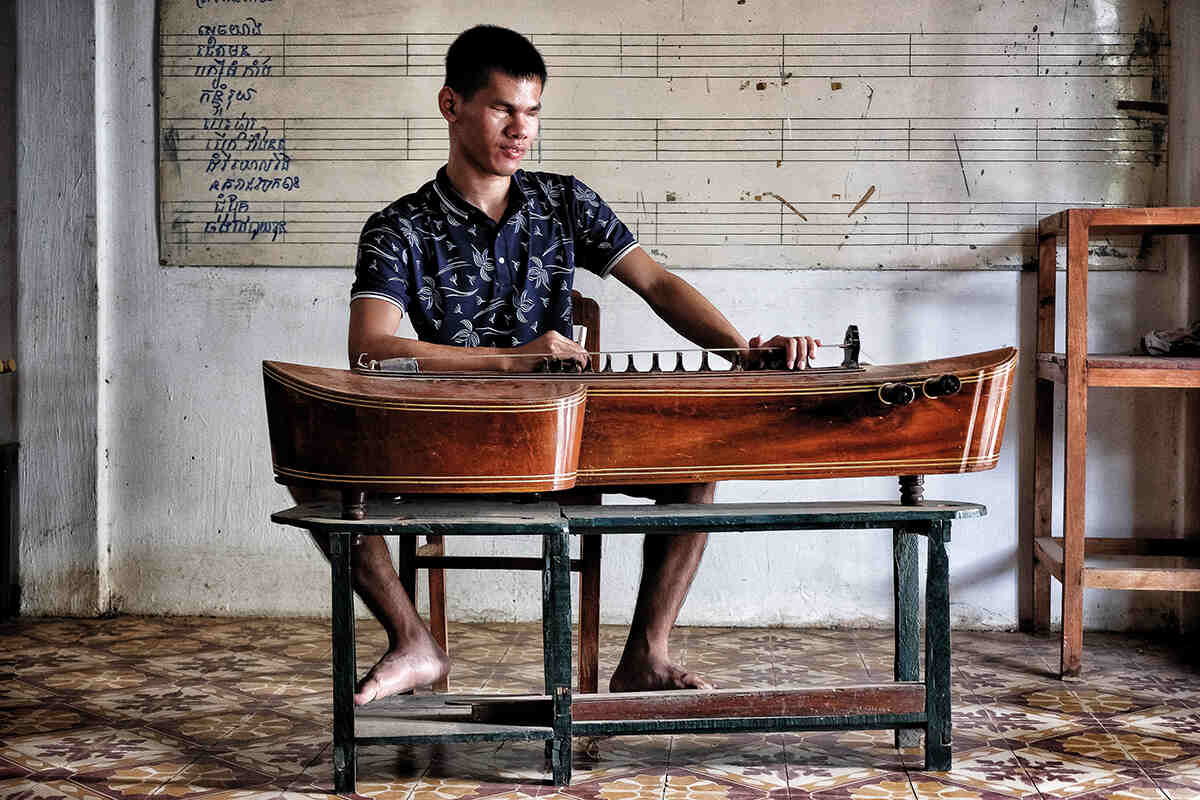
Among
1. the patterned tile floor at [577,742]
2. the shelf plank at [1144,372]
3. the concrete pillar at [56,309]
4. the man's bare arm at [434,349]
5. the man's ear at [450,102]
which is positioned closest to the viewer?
the patterned tile floor at [577,742]

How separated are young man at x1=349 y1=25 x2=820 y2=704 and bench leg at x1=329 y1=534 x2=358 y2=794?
0.75 ft

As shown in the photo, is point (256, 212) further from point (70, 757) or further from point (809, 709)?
point (809, 709)

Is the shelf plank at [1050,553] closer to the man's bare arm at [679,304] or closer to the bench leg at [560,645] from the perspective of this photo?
the man's bare arm at [679,304]

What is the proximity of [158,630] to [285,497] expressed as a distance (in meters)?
0.57

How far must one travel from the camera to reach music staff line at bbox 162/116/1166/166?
150 inches

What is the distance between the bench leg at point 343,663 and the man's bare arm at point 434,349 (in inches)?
17.1

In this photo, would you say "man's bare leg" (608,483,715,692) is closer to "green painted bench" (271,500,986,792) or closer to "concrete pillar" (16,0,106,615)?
"green painted bench" (271,500,986,792)

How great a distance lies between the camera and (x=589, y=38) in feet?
12.7

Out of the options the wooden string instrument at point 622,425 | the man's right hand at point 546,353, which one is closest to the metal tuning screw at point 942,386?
the wooden string instrument at point 622,425

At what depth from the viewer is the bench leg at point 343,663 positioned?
2.21m

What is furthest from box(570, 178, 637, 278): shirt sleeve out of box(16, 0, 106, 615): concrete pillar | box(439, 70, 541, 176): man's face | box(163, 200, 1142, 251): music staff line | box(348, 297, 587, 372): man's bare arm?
box(16, 0, 106, 615): concrete pillar

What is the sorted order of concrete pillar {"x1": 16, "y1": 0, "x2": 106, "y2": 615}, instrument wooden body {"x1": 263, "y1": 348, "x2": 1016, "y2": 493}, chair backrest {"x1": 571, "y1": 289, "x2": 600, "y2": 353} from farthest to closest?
1. concrete pillar {"x1": 16, "y1": 0, "x2": 106, "y2": 615}
2. chair backrest {"x1": 571, "y1": 289, "x2": 600, "y2": 353}
3. instrument wooden body {"x1": 263, "y1": 348, "x2": 1016, "y2": 493}

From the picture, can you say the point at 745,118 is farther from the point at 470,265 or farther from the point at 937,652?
the point at 937,652

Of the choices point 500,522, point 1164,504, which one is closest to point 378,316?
point 500,522
